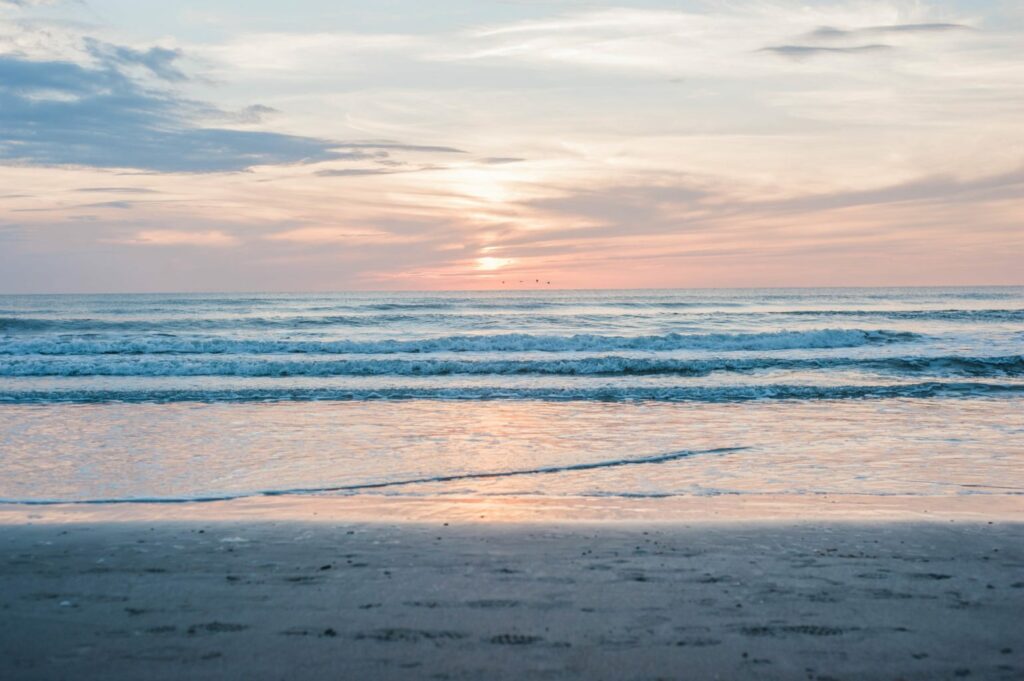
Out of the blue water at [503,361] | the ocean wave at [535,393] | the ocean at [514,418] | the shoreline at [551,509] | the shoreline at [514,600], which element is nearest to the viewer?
the shoreline at [514,600]

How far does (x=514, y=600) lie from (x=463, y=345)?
80.0 ft

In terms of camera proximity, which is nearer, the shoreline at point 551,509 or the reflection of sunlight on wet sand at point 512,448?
the shoreline at point 551,509

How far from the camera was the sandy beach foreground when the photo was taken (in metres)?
3.99

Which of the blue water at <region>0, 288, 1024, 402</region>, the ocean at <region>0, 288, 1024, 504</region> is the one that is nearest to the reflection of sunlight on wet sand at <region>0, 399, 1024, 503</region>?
the ocean at <region>0, 288, 1024, 504</region>

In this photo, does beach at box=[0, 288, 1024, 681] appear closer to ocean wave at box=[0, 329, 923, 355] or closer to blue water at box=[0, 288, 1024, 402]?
blue water at box=[0, 288, 1024, 402]

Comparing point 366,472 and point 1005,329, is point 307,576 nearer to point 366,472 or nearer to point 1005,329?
point 366,472

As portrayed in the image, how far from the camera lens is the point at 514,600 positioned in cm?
480

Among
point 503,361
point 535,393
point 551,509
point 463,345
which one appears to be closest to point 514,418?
point 535,393

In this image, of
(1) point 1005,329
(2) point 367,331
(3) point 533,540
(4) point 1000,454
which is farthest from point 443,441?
(1) point 1005,329

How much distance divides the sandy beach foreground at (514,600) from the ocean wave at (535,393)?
31.7 ft

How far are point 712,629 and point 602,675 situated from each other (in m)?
0.81

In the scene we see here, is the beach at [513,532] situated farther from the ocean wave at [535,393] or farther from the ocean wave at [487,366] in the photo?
the ocean wave at [487,366]

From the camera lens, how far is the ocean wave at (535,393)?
16250 mm

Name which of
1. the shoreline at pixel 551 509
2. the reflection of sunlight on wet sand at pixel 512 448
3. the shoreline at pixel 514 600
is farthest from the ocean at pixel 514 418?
the shoreline at pixel 514 600
